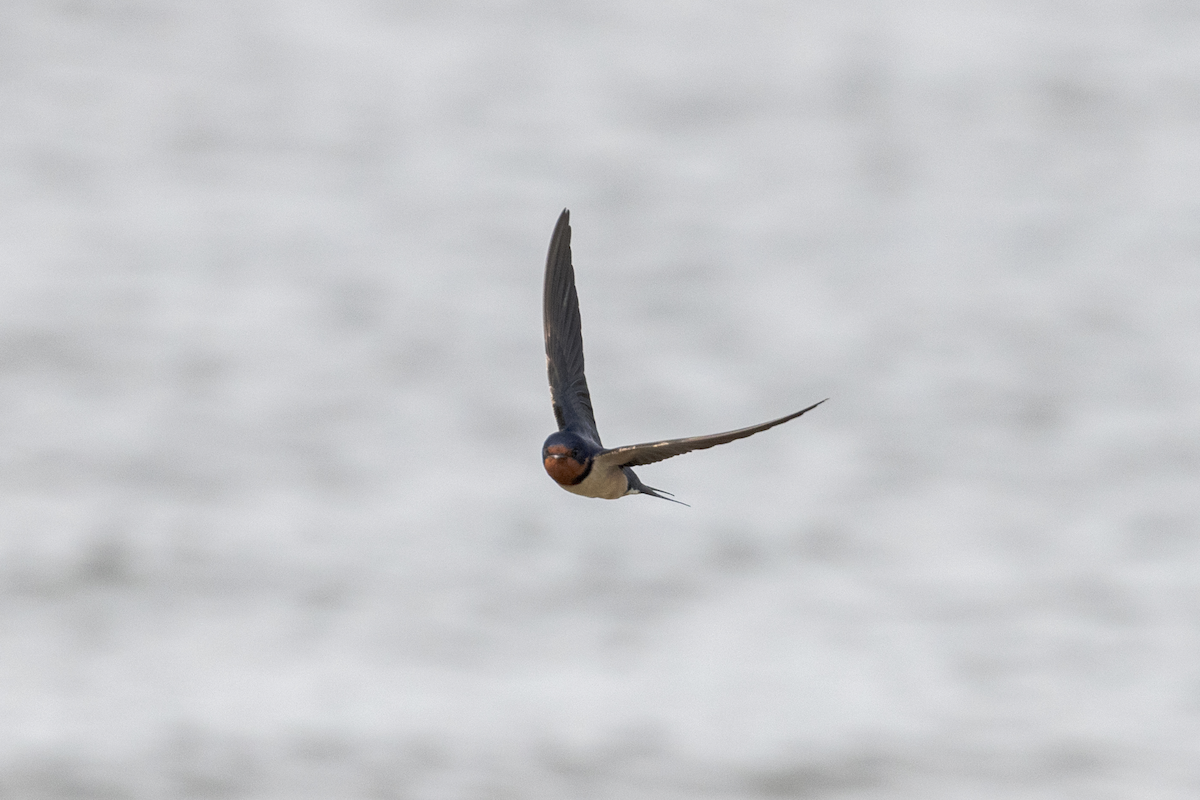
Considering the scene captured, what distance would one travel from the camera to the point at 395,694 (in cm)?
3033

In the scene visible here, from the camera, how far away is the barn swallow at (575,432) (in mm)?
3082

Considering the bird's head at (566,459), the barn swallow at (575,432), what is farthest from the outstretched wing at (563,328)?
the bird's head at (566,459)

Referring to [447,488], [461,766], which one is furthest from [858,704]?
[447,488]

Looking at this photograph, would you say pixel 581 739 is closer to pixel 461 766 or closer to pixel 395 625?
pixel 461 766

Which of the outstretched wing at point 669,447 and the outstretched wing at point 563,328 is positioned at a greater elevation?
the outstretched wing at point 563,328

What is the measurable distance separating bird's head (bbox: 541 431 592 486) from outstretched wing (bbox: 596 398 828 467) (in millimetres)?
38

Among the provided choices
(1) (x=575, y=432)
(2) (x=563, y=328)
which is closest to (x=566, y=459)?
(1) (x=575, y=432)

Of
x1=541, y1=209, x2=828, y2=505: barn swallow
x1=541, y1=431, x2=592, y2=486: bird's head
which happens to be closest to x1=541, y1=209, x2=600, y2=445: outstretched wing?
x1=541, y1=209, x2=828, y2=505: barn swallow

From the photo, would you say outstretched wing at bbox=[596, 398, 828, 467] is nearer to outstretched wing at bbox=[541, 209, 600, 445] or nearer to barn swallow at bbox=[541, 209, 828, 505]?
barn swallow at bbox=[541, 209, 828, 505]

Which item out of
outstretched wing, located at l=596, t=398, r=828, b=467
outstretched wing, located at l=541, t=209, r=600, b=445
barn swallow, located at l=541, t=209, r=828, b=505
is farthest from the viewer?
outstretched wing, located at l=541, t=209, r=600, b=445

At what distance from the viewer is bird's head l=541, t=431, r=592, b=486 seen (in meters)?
3.16

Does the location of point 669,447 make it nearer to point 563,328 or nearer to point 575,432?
point 575,432

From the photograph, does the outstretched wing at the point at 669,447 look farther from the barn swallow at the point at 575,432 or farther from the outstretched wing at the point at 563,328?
the outstretched wing at the point at 563,328

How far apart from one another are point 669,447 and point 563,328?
97 cm
